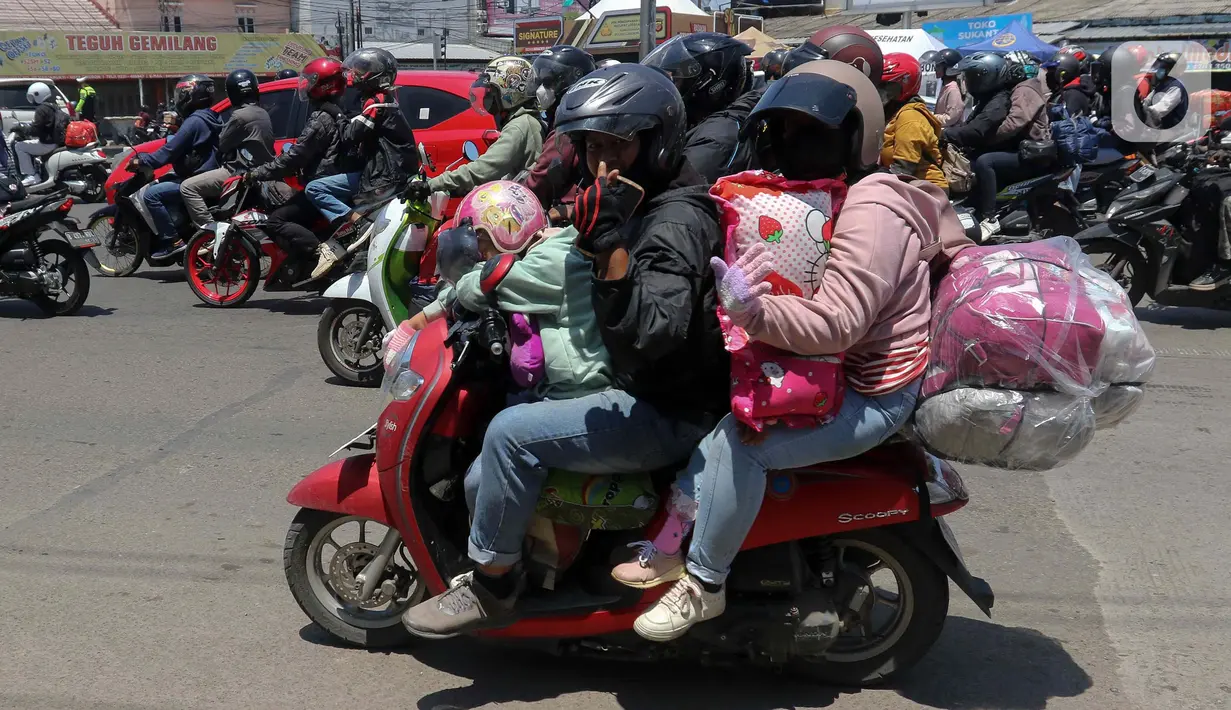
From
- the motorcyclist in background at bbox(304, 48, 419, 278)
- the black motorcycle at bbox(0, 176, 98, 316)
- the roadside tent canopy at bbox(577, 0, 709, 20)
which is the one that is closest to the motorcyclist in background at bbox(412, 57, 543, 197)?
the motorcyclist in background at bbox(304, 48, 419, 278)

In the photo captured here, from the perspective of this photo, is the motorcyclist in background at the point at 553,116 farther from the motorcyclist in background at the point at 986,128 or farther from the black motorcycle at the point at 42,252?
the black motorcycle at the point at 42,252

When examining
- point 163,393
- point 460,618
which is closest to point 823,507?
point 460,618

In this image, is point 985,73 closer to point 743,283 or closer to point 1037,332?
point 1037,332

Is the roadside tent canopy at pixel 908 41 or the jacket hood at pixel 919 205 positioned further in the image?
the roadside tent canopy at pixel 908 41

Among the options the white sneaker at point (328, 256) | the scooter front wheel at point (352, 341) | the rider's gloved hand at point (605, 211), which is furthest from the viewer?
the white sneaker at point (328, 256)

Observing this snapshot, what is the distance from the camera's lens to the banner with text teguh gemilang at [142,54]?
1571 inches

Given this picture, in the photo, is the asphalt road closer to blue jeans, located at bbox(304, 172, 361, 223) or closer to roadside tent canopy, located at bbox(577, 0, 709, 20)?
blue jeans, located at bbox(304, 172, 361, 223)

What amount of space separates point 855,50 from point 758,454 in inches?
142

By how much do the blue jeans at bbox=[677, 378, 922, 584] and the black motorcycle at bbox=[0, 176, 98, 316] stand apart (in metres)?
7.83

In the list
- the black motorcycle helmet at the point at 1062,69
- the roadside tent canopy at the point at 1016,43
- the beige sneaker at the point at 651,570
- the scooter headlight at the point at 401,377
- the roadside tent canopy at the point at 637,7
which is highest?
the roadside tent canopy at the point at 637,7

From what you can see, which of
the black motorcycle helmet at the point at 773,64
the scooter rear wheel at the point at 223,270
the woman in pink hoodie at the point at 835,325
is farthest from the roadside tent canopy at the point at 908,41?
the woman in pink hoodie at the point at 835,325

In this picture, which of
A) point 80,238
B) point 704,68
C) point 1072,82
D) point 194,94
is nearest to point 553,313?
point 704,68

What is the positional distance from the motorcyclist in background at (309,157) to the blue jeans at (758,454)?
6.46m

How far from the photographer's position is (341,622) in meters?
3.86
